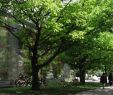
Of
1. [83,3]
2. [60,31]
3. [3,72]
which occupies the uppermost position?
[83,3]

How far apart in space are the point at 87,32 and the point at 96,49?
2.40 meters

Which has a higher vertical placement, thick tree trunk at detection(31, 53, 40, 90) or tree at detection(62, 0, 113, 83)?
tree at detection(62, 0, 113, 83)

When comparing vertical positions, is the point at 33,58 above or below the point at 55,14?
below

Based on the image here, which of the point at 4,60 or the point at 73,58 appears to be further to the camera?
the point at 73,58

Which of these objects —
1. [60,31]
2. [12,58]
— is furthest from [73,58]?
[60,31]

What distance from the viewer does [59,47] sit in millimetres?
30188

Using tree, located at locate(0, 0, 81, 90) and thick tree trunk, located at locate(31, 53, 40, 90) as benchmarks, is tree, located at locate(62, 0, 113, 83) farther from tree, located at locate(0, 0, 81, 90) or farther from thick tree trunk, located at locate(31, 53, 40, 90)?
thick tree trunk, located at locate(31, 53, 40, 90)

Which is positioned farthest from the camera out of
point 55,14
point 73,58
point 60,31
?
point 73,58

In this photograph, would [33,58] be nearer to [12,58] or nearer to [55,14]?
[55,14]

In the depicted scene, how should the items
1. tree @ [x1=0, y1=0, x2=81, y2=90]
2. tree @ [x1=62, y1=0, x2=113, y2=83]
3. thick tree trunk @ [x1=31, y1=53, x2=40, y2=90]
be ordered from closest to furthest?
tree @ [x1=0, y1=0, x2=81, y2=90] < tree @ [x1=62, y1=0, x2=113, y2=83] < thick tree trunk @ [x1=31, y1=53, x2=40, y2=90]

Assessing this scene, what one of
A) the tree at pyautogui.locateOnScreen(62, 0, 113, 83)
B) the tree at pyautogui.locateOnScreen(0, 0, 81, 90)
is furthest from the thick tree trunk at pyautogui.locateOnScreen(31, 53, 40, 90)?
the tree at pyautogui.locateOnScreen(62, 0, 113, 83)

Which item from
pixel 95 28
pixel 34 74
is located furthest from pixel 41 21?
pixel 34 74

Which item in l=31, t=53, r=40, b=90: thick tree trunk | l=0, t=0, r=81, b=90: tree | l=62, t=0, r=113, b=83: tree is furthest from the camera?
l=31, t=53, r=40, b=90: thick tree trunk

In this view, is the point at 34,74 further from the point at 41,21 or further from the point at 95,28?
the point at 95,28
